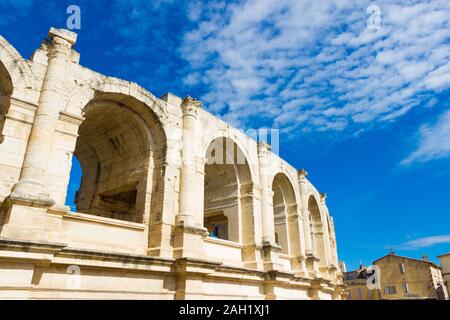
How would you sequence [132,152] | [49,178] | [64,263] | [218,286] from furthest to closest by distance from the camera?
1. [132,152]
2. [218,286]
3. [49,178]
4. [64,263]

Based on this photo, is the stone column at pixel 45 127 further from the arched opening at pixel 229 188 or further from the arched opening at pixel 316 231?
the arched opening at pixel 316 231

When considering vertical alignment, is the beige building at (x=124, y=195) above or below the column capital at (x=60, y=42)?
below

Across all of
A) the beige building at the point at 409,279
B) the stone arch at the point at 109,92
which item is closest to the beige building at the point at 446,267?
the beige building at the point at 409,279

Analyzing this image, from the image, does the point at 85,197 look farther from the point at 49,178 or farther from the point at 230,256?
the point at 230,256

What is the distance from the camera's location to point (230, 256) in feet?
38.2

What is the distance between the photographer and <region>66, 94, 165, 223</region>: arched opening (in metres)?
10.0

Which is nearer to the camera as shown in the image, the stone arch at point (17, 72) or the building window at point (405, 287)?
the stone arch at point (17, 72)

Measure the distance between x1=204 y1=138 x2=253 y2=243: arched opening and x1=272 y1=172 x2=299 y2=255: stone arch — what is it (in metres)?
3.08

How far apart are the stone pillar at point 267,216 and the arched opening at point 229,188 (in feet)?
2.14

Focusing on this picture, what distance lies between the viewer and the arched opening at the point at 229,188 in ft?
42.3
